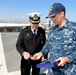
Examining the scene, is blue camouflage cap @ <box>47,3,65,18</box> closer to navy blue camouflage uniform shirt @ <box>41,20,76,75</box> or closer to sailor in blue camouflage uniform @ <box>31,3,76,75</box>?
sailor in blue camouflage uniform @ <box>31,3,76,75</box>

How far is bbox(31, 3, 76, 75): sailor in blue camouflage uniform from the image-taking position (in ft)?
10.2

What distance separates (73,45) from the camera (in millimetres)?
3098

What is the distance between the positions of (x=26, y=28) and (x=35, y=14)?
28cm

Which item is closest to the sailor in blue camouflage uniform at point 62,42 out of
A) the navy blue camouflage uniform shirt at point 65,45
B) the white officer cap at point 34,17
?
the navy blue camouflage uniform shirt at point 65,45

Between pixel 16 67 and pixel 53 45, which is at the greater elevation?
pixel 53 45

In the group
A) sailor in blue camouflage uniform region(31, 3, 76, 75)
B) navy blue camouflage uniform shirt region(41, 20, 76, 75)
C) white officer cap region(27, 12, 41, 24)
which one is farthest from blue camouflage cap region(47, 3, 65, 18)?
white officer cap region(27, 12, 41, 24)

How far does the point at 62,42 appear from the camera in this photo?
316 cm

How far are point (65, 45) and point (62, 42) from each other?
0.17 ft

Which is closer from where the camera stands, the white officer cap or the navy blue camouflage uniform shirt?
the navy blue camouflage uniform shirt

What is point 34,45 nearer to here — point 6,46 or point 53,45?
point 53,45

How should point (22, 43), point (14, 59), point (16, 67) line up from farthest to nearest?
point (14, 59)
point (16, 67)
point (22, 43)

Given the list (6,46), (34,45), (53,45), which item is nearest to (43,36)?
(34,45)

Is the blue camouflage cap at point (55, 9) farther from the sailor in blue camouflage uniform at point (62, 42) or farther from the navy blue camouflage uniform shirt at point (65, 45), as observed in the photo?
the navy blue camouflage uniform shirt at point (65, 45)

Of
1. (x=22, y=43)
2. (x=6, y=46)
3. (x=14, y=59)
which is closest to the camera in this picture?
(x=22, y=43)
